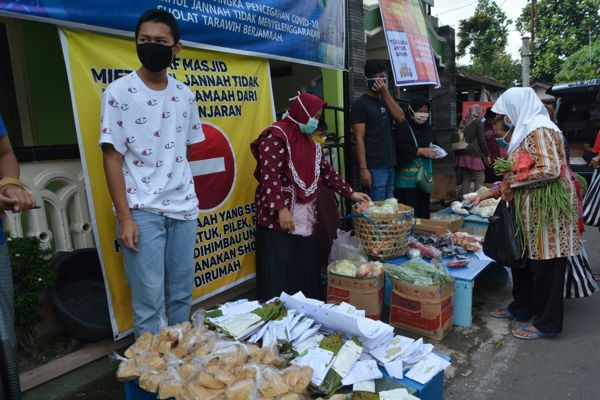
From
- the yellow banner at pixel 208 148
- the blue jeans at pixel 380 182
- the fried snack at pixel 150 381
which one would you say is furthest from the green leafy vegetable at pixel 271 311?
the blue jeans at pixel 380 182

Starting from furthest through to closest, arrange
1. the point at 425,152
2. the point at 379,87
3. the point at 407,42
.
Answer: the point at 407,42 → the point at 425,152 → the point at 379,87

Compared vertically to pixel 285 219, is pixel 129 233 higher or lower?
higher

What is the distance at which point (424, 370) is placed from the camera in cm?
200

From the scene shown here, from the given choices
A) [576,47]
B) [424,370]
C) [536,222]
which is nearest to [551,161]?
[536,222]

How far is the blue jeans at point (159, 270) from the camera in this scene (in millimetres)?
2107

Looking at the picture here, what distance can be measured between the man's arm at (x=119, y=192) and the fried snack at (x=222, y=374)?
695mm

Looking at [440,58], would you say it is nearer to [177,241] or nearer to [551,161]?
[551,161]

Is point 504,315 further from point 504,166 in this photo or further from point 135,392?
point 135,392

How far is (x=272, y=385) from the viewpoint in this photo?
5.47ft

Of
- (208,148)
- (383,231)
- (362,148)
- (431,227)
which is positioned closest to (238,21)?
(208,148)

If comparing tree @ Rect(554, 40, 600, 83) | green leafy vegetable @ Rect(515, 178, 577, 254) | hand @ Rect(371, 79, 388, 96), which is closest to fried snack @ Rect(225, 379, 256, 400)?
green leafy vegetable @ Rect(515, 178, 577, 254)

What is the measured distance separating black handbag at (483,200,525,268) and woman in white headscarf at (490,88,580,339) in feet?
0.16

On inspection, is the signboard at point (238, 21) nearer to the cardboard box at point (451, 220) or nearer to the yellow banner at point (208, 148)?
the yellow banner at point (208, 148)

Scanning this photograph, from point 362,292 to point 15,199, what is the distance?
2293mm
